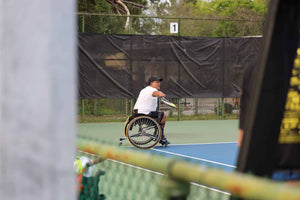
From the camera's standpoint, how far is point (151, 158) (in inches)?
73.4

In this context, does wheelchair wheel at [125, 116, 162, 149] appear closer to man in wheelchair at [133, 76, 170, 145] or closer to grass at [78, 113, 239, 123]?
man in wheelchair at [133, 76, 170, 145]

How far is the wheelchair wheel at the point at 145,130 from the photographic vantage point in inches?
398

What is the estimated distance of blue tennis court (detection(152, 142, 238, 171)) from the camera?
8685mm

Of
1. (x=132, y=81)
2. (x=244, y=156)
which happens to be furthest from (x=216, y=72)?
(x=244, y=156)

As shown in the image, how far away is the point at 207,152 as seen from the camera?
9.77 metres

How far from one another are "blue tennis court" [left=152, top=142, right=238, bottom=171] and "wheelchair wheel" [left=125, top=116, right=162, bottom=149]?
215mm

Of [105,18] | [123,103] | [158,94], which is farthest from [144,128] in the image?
[105,18]

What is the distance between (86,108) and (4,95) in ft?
46.0

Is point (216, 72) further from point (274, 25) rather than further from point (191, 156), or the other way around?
point (274, 25)

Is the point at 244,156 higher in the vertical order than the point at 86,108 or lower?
higher

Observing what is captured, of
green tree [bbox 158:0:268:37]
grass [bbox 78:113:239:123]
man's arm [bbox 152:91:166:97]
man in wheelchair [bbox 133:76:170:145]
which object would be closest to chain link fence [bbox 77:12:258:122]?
grass [bbox 78:113:239:123]

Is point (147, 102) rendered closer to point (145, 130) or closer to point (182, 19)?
point (145, 130)

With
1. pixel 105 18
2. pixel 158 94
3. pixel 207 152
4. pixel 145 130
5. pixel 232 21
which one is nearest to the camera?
pixel 207 152

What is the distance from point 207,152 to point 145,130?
1.14m
